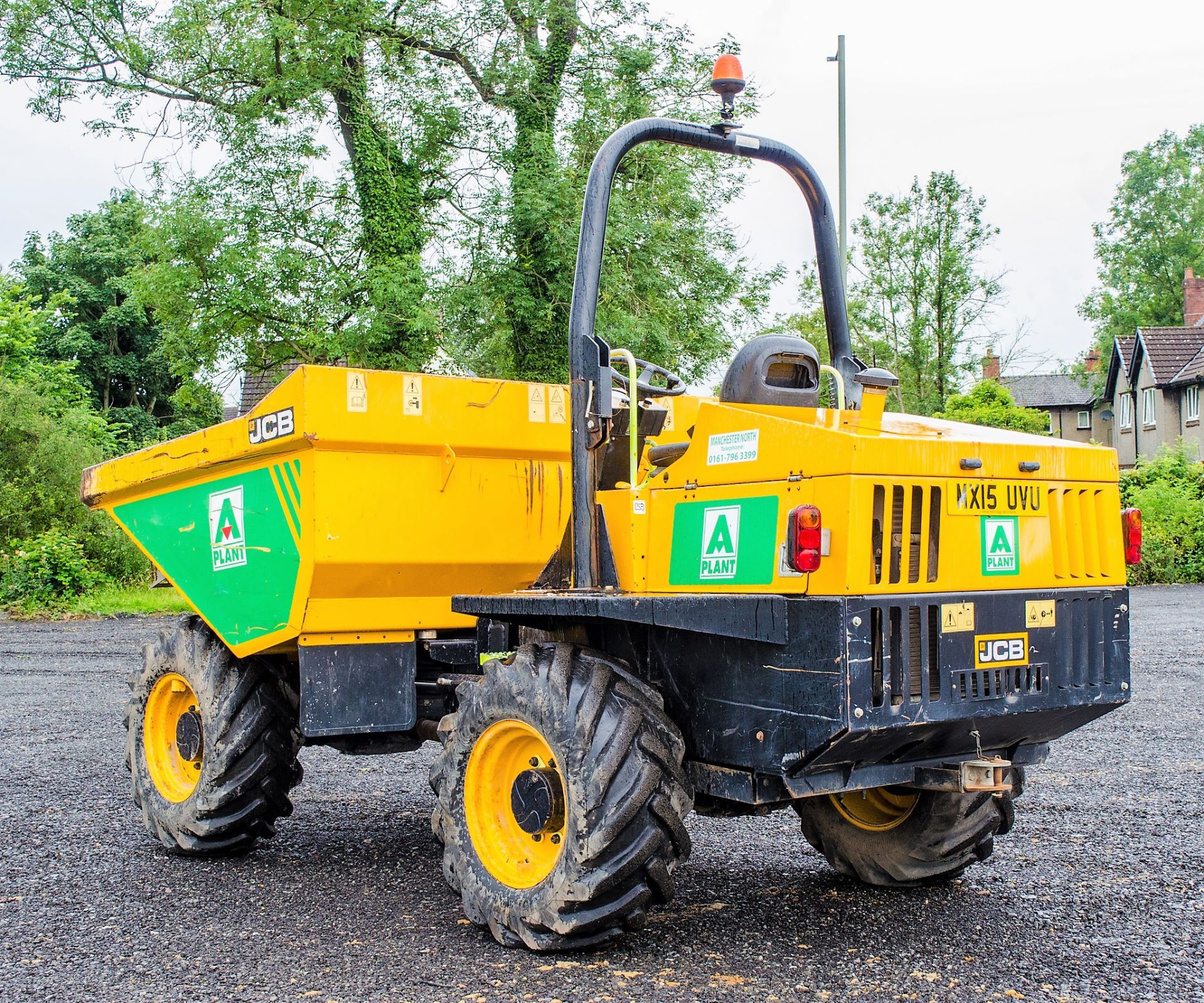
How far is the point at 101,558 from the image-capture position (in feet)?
75.7

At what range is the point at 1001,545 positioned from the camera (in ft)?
13.8

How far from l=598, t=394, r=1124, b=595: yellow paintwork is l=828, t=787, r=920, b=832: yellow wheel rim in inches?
47.4

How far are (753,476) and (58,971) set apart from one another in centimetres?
283

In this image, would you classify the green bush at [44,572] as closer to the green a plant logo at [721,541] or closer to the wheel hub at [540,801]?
the wheel hub at [540,801]

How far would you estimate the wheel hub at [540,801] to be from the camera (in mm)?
4477

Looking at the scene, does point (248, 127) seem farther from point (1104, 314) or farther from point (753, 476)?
point (1104, 314)

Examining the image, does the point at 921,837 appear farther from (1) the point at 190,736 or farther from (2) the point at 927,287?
(2) the point at 927,287

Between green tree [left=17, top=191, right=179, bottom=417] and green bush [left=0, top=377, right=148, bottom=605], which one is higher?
green tree [left=17, top=191, right=179, bottom=417]

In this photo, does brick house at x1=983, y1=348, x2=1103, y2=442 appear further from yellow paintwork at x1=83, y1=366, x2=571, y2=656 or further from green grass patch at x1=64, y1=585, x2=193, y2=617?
yellow paintwork at x1=83, y1=366, x2=571, y2=656

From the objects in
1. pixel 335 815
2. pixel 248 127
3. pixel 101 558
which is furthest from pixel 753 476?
Result: pixel 101 558

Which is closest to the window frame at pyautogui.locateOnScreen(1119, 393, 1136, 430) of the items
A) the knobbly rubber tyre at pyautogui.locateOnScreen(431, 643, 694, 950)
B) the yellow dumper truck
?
the yellow dumper truck

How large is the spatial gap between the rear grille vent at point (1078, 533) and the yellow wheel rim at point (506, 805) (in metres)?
1.89

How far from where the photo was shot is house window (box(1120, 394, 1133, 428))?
169ft

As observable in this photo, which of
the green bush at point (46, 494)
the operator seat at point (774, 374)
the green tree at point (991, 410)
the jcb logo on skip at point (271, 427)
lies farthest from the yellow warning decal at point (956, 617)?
the green tree at point (991, 410)
